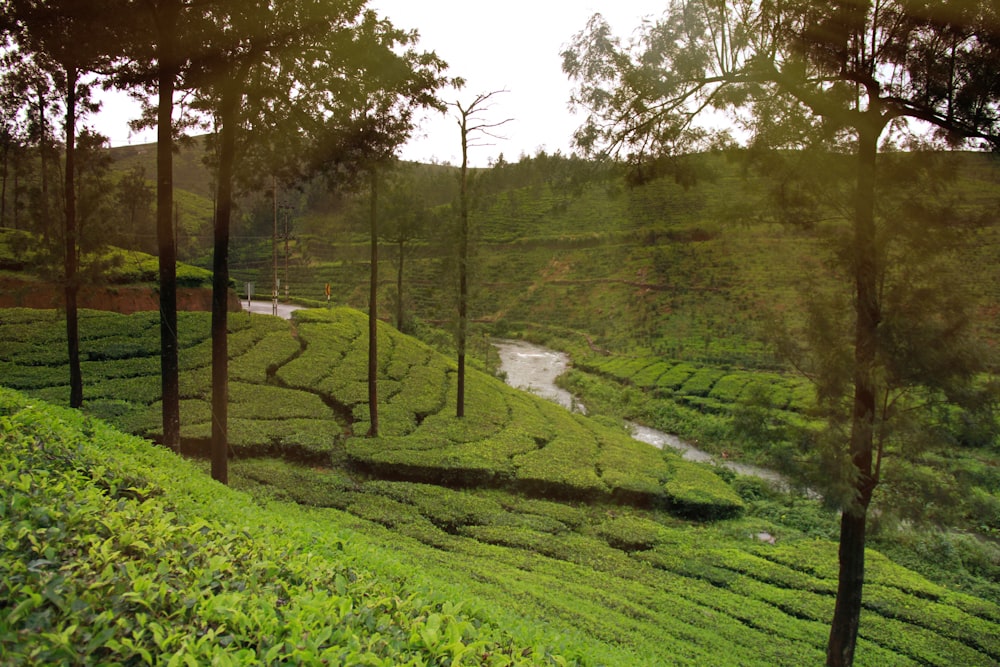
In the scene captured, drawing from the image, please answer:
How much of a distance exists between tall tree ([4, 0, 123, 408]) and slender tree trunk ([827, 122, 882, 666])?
31.4ft

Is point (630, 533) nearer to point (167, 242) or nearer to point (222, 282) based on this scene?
point (222, 282)

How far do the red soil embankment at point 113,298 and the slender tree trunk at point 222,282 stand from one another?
1070 cm

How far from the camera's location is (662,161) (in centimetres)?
815

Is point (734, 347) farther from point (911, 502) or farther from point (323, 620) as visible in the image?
point (323, 620)

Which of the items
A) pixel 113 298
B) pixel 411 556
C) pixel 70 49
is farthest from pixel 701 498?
pixel 113 298

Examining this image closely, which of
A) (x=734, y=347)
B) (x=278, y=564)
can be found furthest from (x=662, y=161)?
(x=734, y=347)

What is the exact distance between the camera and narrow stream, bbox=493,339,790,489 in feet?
67.8

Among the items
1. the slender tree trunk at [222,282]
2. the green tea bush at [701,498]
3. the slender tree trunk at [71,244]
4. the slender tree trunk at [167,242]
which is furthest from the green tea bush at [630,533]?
the slender tree trunk at [71,244]

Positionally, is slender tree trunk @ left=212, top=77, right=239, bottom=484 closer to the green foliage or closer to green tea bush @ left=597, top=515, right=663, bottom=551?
the green foliage

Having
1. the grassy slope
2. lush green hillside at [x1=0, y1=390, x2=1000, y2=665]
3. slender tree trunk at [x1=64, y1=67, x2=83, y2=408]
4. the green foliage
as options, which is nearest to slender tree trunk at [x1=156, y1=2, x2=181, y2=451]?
lush green hillside at [x1=0, y1=390, x2=1000, y2=665]

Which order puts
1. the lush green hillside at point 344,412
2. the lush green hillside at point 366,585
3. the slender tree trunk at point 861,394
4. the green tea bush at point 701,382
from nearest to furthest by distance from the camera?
1. the lush green hillside at point 366,585
2. the slender tree trunk at point 861,394
3. the lush green hillside at point 344,412
4. the green tea bush at point 701,382

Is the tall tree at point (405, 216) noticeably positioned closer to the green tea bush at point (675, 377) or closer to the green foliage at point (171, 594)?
the green foliage at point (171, 594)

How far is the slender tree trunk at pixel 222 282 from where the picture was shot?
27.8ft

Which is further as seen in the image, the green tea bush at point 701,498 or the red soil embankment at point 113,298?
the red soil embankment at point 113,298
